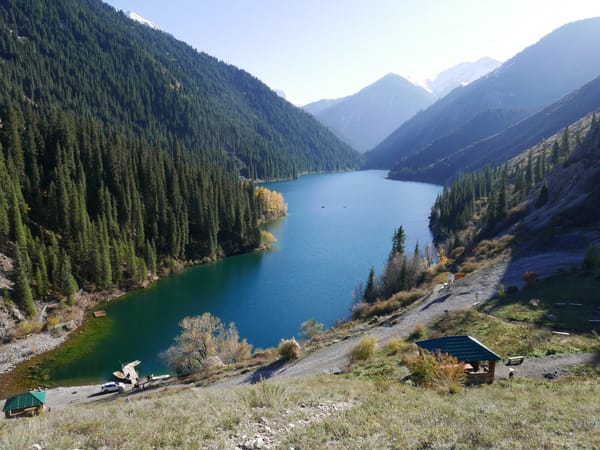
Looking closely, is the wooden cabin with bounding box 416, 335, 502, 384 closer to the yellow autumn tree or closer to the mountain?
the mountain

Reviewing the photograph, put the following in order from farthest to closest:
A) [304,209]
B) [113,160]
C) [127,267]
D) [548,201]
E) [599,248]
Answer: [304,209], [113,160], [127,267], [548,201], [599,248]

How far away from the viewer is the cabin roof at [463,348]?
60.9ft

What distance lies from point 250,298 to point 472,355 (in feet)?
175

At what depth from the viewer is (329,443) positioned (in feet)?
36.7

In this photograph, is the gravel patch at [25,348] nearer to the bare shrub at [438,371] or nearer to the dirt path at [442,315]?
the dirt path at [442,315]

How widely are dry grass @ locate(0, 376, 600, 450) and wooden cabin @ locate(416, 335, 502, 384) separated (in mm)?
2090

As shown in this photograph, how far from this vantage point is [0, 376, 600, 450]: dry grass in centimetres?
1092

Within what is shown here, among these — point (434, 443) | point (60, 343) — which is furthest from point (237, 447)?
point (60, 343)

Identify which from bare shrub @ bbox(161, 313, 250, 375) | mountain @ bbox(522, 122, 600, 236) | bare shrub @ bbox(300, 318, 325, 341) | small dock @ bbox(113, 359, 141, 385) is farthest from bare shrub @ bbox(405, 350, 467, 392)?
mountain @ bbox(522, 122, 600, 236)

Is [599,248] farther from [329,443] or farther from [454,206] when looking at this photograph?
[454,206]

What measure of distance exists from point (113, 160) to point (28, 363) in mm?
53105

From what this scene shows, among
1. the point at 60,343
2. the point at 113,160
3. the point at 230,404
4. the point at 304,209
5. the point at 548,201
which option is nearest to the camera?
the point at 230,404

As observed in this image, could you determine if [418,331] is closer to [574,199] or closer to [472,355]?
[472,355]

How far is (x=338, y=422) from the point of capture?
12547mm
